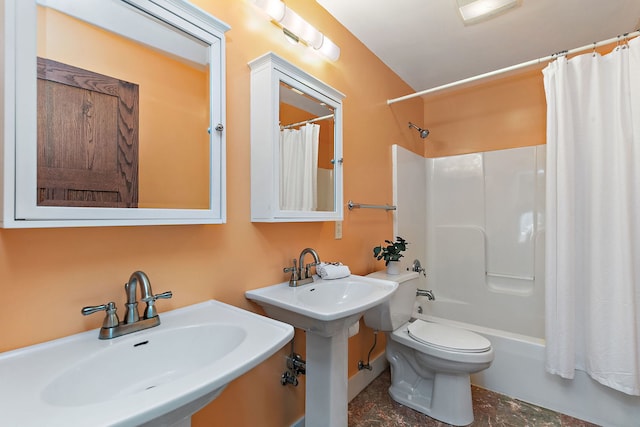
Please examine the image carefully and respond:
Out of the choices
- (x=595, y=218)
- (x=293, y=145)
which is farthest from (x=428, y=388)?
(x=293, y=145)

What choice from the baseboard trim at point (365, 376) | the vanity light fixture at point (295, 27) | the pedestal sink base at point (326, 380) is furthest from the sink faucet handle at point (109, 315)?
the baseboard trim at point (365, 376)

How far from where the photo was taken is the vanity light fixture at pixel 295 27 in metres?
1.31

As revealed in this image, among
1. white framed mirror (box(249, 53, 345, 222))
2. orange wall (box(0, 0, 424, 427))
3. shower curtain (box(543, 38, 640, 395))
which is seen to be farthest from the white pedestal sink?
shower curtain (box(543, 38, 640, 395))

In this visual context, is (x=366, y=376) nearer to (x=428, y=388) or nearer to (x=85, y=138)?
(x=428, y=388)

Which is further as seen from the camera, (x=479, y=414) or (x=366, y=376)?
(x=366, y=376)

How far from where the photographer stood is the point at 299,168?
1.46 meters

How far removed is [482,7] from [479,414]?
7.60 feet

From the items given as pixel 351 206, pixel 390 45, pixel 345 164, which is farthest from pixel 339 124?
pixel 390 45

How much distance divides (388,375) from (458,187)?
172 cm

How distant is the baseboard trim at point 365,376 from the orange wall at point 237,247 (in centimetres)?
7

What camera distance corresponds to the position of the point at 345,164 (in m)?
1.90

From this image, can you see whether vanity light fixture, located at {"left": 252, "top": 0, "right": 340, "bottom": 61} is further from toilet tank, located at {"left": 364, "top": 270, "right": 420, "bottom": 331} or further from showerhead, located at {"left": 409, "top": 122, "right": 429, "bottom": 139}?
toilet tank, located at {"left": 364, "top": 270, "right": 420, "bottom": 331}

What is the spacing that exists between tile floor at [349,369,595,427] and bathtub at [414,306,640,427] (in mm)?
54

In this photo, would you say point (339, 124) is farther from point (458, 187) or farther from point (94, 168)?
point (458, 187)
